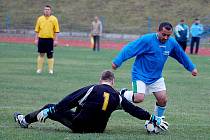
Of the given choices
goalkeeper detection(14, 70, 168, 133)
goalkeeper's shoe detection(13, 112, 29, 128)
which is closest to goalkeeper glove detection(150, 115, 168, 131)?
goalkeeper detection(14, 70, 168, 133)

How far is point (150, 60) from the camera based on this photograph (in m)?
11.9

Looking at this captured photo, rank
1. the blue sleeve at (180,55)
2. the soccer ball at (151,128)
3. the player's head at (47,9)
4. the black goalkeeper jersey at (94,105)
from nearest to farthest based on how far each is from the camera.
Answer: the black goalkeeper jersey at (94,105)
the soccer ball at (151,128)
the blue sleeve at (180,55)
the player's head at (47,9)

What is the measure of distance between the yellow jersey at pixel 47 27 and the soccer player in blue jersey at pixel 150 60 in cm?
1108

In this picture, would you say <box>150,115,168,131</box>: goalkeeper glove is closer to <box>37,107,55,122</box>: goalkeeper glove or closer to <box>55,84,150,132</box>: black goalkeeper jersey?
<box>55,84,150,132</box>: black goalkeeper jersey

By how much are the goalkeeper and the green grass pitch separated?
221mm

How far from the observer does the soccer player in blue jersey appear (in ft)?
→ 38.7

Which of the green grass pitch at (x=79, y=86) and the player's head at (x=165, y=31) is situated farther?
the player's head at (x=165, y=31)

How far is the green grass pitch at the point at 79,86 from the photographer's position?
11.0 m

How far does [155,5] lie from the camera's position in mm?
58469

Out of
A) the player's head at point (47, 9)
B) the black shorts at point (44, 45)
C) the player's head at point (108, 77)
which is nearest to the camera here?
the player's head at point (108, 77)

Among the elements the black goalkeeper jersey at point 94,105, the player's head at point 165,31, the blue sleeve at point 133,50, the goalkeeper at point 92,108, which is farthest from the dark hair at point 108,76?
the player's head at point 165,31

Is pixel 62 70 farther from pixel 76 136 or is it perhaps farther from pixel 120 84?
pixel 76 136

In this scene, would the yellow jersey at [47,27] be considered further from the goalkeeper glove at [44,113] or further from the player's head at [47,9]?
the goalkeeper glove at [44,113]

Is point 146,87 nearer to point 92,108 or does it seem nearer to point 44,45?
point 92,108
